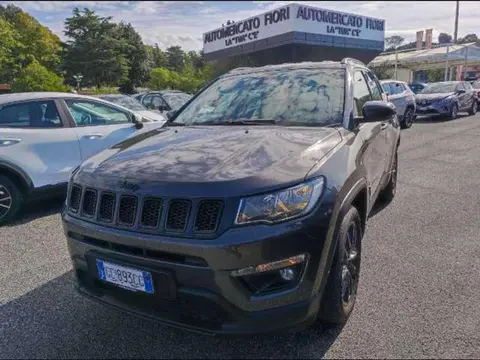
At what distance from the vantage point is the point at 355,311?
2.88 meters

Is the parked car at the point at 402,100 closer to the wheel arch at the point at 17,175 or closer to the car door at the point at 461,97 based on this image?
the car door at the point at 461,97

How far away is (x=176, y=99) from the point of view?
14.0 meters

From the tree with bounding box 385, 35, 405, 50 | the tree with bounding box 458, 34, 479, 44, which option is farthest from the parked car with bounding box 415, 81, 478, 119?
the tree with bounding box 458, 34, 479, 44

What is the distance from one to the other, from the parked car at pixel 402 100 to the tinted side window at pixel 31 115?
33.9ft

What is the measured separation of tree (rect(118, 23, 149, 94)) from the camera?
48.4m

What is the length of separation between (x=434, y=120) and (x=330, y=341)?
1522 centimetres

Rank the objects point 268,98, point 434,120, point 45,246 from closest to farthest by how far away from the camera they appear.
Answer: point 268,98 → point 45,246 → point 434,120

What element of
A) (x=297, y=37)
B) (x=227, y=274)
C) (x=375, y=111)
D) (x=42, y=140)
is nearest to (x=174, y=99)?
(x=42, y=140)

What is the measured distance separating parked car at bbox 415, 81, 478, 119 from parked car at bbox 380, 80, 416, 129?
1.86 meters

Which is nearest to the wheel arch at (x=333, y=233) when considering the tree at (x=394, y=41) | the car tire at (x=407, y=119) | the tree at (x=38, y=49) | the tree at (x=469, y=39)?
the car tire at (x=407, y=119)

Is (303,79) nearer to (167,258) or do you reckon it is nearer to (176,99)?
(167,258)

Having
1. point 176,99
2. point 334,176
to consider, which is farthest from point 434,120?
point 334,176

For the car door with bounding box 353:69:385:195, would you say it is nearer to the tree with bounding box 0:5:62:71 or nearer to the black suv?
the black suv

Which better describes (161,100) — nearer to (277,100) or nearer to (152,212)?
(277,100)
